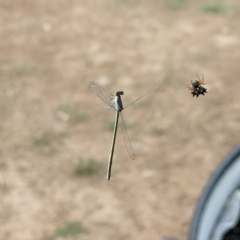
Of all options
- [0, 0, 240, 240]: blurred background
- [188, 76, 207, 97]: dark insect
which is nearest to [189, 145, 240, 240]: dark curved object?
[188, 76, 207, 97]: dark insect

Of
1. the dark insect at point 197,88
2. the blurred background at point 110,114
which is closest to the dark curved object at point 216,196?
the dark insect at point 197,88

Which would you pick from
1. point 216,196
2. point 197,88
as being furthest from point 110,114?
point 197,88

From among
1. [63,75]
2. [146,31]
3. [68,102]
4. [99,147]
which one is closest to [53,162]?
[99,147]

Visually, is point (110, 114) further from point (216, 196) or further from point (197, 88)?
point (197, 88)

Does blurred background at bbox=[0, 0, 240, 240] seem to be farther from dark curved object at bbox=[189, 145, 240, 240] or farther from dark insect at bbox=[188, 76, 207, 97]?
dark insect at bbox=[188, 76, 207, 97]

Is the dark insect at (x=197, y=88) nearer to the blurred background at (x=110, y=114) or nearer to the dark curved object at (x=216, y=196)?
the dark curved object at (x=216, y=196)

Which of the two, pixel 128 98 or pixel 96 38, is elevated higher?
pixel 96 38

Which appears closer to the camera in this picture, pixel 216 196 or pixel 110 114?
pixel 216 196

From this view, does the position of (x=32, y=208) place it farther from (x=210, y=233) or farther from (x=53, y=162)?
(x=210, y=233)
